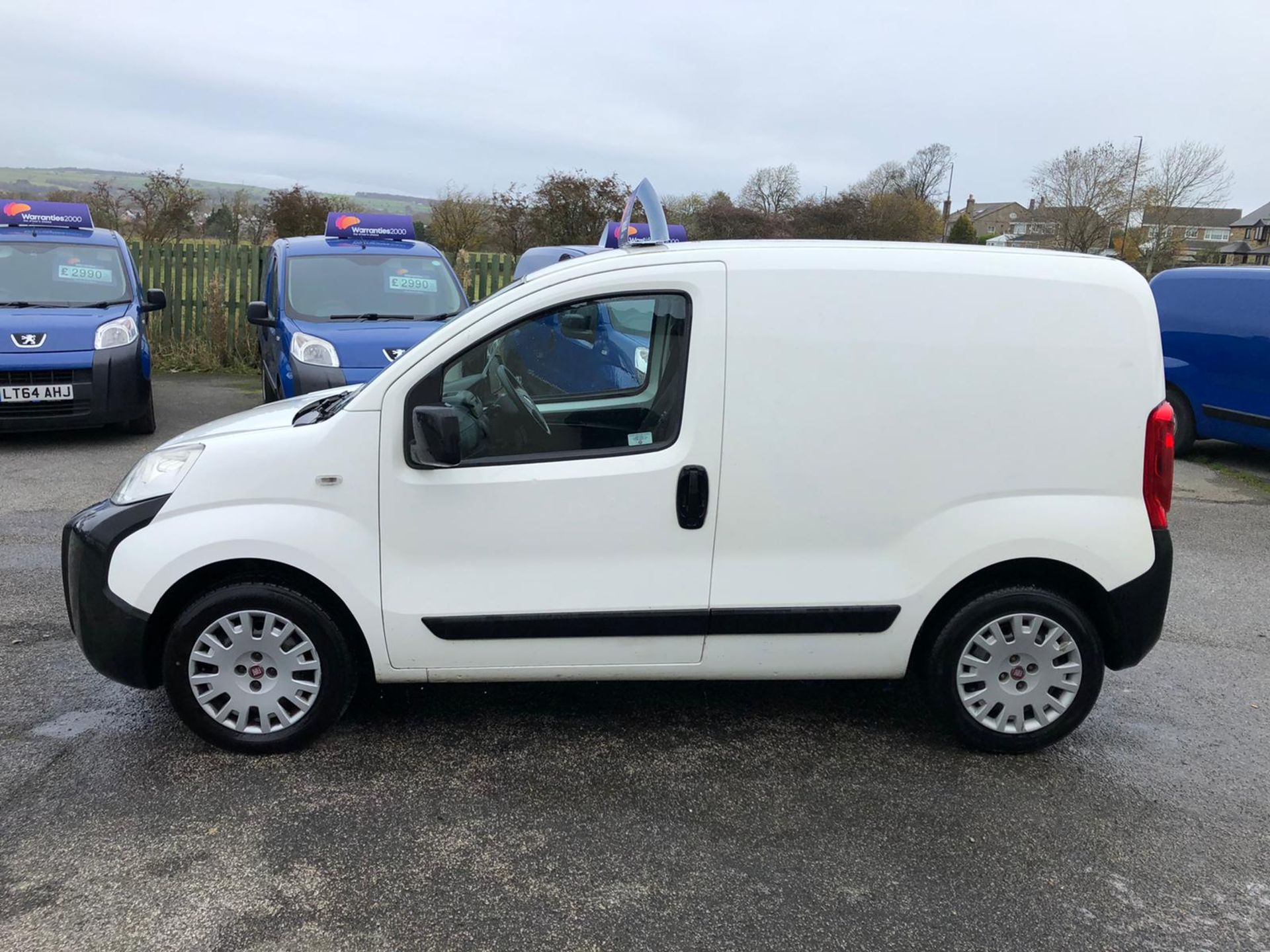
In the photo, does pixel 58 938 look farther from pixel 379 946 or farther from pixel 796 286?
pixel 796 286

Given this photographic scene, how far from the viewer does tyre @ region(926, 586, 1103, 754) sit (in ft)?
11.9

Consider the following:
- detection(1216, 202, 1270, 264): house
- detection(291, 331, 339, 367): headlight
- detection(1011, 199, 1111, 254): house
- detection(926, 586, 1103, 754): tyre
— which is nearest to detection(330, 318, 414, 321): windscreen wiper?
detection(291, 331, 339, 367): headlight

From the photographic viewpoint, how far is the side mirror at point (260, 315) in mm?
8484

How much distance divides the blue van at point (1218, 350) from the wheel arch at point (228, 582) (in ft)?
Result: 26.5

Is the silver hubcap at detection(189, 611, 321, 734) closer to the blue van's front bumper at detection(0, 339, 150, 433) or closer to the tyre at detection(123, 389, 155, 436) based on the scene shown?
the blue van's front bumper at detection(0, 339, 150, 433)

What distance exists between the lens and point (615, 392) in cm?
361

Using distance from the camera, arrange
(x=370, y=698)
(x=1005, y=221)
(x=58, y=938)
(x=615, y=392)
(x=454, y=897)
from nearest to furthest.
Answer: (x=58, y=938)
(x=454, y=897)
(x=615, y=392)
(x=370, y=698)
(x=1005, y=221)

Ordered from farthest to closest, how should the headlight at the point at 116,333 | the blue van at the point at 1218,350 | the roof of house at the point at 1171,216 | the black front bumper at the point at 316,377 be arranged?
1. the roof of house at the point at 1171,216
2. the blue van at the point at 1218,350
3. the headlight at the point at 116,333
4. the black front bumper at the point at 316,377

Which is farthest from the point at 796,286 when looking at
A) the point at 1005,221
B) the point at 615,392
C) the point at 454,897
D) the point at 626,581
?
the point at 1005,221

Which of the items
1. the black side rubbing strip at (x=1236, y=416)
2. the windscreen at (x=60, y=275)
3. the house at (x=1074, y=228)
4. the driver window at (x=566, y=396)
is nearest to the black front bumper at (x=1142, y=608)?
the driver window at (x=566, y=396)

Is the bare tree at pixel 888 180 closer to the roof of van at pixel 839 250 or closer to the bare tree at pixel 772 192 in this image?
the bare tree at pixel 772 192

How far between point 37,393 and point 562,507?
23.0 ft

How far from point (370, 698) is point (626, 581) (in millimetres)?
1349

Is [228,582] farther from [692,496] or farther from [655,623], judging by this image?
[692,496]
